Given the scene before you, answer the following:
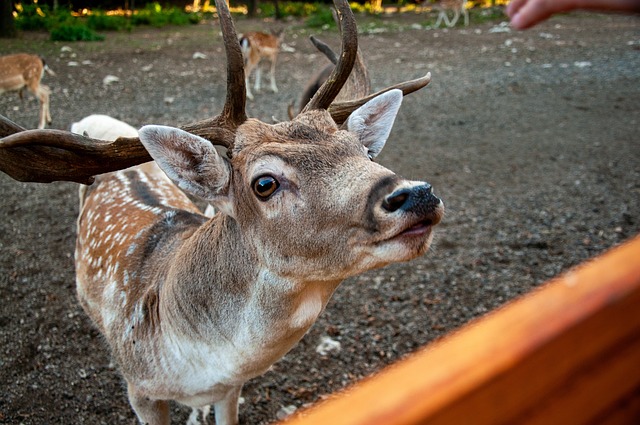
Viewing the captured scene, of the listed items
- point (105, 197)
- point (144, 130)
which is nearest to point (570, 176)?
point (105, 197)

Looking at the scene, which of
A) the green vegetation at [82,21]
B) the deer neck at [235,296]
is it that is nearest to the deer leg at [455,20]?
the green vegetation at [82,21]

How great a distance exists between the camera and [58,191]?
18.1 feet

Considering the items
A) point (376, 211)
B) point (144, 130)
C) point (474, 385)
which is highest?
point (474, 385)

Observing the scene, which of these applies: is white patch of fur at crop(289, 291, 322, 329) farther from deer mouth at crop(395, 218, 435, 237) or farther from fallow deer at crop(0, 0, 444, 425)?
deer mouth at crop(395, 218, 435, 237)

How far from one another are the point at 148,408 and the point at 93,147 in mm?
1159

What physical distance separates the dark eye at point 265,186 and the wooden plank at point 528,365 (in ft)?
4.53

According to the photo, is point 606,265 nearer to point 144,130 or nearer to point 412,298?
point 144,130

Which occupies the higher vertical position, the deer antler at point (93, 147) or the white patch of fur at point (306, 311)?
the deer antler at point (93, 147)

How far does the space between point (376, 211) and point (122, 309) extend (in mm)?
1422

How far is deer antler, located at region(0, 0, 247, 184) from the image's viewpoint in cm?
205

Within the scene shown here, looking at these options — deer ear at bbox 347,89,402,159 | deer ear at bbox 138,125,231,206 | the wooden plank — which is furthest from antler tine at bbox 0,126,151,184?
the wooden plank

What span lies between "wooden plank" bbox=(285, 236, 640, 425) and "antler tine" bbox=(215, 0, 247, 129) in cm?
173

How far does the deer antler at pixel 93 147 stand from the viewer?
205 cm

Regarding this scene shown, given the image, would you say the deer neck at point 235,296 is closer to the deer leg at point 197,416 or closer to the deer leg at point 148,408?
the deer leg at point 148,408
